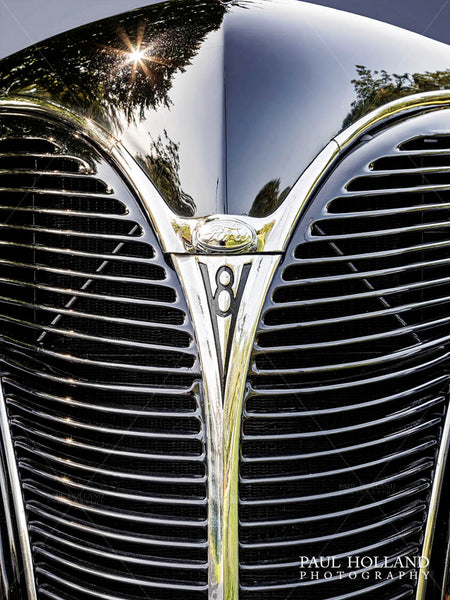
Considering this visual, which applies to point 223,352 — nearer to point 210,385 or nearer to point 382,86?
point 210,385

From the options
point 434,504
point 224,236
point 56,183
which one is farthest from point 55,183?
point 434,504

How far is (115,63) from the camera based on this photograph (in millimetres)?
1897

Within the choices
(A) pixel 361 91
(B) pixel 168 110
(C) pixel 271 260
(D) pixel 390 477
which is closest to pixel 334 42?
(A) pixel 361 91

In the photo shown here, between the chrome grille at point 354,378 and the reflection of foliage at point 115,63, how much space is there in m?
0.54

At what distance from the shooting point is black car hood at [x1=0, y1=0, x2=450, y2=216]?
1.73 m

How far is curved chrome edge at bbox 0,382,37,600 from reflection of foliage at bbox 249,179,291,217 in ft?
3.03

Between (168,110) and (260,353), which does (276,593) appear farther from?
(168,110)

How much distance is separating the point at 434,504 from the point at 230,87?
4.08 ft

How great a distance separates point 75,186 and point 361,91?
0.80 m

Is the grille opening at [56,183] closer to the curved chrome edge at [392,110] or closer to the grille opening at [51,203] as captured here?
the grille opening at [51,203]

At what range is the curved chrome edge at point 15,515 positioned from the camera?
6.36ft

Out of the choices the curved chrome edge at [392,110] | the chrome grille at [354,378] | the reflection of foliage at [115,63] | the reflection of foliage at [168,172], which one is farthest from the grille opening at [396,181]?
the reflection of foliage at [115,63]

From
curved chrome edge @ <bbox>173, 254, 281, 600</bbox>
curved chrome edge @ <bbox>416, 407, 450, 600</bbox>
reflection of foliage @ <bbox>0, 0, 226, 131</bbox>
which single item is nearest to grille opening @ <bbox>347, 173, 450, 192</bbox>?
curved chrome edge @ <bbox>173, 254, 281, 600</bbox>

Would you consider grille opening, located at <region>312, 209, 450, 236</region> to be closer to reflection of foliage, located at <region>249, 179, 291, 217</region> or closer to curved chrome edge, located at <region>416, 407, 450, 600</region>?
reflection of foliage, located at <region>249, 179, 291, 217</region>
